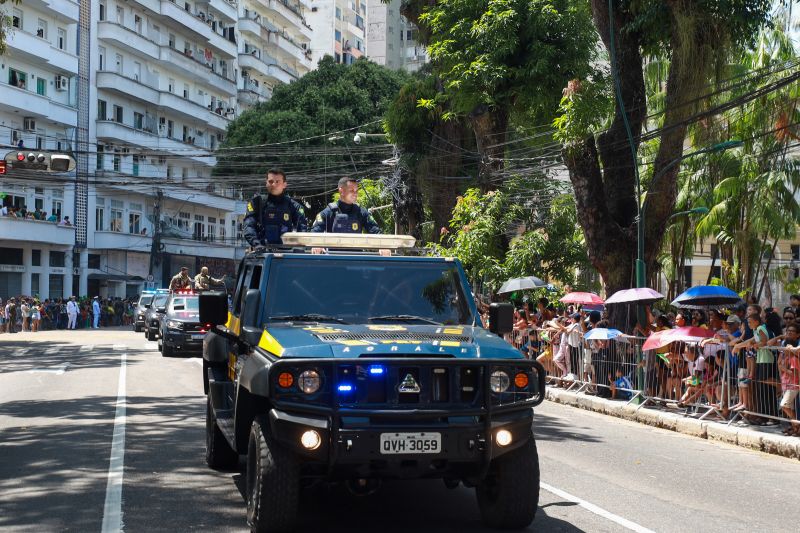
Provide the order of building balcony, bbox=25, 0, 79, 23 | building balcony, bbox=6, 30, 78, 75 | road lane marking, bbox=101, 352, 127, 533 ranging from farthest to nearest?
building balcony, bbox=25, 0, 79, 23 < building balcony, bbox=6, 30, 78, 75 < road lane marking, bbox=101, 352, 127, 533

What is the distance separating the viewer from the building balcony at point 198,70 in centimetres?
6378

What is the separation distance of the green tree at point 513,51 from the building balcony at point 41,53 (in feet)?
98.2

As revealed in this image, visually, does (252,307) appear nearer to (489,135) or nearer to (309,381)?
(309,381)

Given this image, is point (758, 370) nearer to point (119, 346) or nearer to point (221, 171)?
point (119, 346)

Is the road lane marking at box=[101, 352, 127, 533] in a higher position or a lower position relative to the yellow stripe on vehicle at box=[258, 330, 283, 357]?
lower

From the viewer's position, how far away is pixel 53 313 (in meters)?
50.1

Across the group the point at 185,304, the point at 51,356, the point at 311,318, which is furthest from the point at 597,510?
the point at 51,356

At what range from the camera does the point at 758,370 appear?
13273 millimetres

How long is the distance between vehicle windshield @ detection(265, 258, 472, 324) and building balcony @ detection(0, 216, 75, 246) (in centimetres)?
4483

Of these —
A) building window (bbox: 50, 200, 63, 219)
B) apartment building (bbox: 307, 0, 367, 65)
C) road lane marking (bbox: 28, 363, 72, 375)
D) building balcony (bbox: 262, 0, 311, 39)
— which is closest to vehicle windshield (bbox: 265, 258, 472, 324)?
road lane marking (bbox: 28, 363, 72, 375)

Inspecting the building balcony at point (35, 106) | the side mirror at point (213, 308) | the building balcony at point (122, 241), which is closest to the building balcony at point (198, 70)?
the building balcony at point (35, 106)

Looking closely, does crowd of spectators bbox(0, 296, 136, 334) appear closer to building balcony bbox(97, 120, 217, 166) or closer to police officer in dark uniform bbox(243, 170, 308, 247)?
building balcony bbox(97, 120, 217, 166)

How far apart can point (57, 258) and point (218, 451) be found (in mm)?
48832

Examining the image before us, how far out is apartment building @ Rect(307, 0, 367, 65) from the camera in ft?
333
